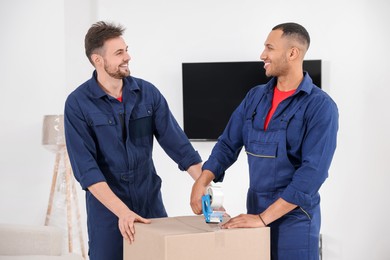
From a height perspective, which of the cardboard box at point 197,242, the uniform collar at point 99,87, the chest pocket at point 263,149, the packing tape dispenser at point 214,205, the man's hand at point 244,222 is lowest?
the cardboard box at point 197,242

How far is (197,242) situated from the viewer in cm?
183

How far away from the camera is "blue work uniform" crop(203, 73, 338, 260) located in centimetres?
206

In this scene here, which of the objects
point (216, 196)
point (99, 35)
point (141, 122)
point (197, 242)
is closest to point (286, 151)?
point (216, 196)

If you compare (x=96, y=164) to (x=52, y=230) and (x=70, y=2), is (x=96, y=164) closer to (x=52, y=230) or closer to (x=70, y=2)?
(x=52, y=230)

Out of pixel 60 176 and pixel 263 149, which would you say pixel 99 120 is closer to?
pixel 263 149

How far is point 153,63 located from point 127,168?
8.60ft

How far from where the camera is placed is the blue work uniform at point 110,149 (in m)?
2.42

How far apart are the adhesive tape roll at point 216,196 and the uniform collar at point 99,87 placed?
698 mm

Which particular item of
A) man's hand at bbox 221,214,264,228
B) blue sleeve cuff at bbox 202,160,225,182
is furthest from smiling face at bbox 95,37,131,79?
man's hand at bbox 221,214,264,228

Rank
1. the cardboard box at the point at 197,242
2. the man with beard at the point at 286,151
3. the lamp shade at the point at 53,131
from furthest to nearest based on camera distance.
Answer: the lamp shade at the point at 53,131 < the man with beard at the point at 286,151 < the cardboard box at the point at 197,242

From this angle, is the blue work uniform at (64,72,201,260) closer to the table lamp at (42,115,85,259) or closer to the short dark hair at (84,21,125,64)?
the short dark hair at (84,21,125,64)

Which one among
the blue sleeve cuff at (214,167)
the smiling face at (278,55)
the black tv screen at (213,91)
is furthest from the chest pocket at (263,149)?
the black tv screen at (213,91)

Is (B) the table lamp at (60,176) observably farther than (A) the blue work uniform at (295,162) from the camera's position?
Yes

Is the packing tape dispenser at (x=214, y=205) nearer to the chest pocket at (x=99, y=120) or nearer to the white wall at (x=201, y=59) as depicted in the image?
the chest pocket at (x=99, y=120)
